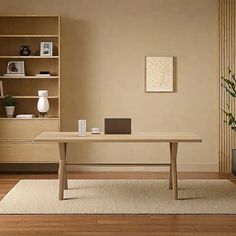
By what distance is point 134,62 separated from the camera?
23.0 feet

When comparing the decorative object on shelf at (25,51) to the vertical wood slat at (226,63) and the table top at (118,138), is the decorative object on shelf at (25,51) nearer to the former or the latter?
the table top at (118,138)

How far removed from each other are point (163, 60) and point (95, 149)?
4.92 ft

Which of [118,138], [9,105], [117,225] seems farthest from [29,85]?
[117,225]

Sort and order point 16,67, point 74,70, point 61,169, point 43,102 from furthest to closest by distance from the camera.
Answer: point 74,70
point 16,67
point 43,102
point 61,169

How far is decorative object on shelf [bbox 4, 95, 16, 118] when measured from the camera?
6.77m

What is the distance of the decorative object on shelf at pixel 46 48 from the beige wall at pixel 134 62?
238 mm

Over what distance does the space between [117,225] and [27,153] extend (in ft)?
9.43

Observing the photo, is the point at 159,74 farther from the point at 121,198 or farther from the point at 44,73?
the point at 121,198

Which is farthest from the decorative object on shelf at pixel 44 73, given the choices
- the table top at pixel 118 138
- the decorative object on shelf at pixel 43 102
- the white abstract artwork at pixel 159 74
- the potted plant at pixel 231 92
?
the potted plant at pixel 231 92

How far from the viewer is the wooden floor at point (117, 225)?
389 centimetres

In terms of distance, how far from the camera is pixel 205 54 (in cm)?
700

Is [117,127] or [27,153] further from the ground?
[117,127]

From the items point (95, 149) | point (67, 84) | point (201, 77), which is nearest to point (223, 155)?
point (201, 77)

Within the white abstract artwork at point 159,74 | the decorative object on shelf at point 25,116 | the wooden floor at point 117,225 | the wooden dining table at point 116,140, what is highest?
the white abstract artwork at point 159,74
